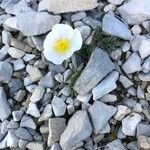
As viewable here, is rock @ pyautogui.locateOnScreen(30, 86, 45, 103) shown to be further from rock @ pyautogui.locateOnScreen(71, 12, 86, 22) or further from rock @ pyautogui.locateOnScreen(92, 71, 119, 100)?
rock @ pyautogui.locateOnScreen(71, 12, 86, 22)

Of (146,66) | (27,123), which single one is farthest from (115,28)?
(27,123)

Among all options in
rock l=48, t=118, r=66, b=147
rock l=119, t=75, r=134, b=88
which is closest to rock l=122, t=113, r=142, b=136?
rock l=119, t=75, r=134, b=88

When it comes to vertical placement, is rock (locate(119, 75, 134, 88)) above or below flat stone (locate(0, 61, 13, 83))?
below

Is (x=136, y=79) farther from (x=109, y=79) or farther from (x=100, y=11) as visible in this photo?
(x=100, y=11)

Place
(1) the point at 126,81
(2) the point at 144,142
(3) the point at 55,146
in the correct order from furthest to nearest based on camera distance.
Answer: (1) the point at 126,81, (3) the point at 55,146, (2) the point at 144,142

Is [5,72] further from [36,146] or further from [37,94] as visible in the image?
[36,146]

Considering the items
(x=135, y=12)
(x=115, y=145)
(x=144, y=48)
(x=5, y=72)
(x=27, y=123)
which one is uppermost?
(x=135, y=12)

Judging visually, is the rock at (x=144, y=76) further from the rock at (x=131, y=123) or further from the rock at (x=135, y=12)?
the rock at (x=135, y=12)
